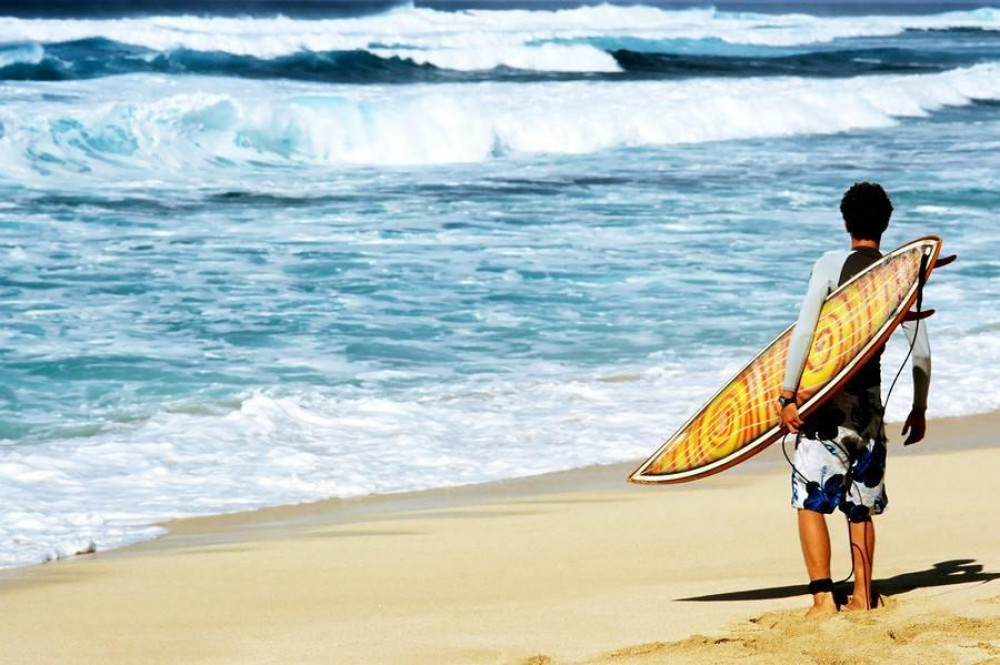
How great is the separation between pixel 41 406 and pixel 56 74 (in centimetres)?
2481

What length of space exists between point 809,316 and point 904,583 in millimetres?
1060

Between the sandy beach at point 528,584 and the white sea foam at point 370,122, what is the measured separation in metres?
15.1

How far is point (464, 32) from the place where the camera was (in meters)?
56.2

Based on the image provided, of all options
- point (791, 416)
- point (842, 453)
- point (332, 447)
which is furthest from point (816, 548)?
point (332, 447)

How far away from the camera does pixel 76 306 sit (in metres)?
10.9

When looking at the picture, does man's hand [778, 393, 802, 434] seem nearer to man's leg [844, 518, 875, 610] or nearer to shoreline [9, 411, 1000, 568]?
man's leg [844, 518, 875, 610]

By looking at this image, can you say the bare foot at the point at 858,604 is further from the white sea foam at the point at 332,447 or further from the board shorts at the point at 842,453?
the white sea foam at the point at 332,447

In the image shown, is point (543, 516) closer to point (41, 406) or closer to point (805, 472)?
point (805, 472)

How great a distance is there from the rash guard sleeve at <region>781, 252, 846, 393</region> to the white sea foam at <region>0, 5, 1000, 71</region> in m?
37.6

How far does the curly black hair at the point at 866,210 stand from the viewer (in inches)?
161

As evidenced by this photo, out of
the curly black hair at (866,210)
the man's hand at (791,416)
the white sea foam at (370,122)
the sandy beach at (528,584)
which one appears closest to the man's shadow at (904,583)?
the sandy beach at (528,584)

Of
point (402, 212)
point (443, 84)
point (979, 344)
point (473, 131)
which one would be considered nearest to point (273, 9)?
point (443, 84)

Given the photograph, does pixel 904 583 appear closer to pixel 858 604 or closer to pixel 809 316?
pixel 858 604

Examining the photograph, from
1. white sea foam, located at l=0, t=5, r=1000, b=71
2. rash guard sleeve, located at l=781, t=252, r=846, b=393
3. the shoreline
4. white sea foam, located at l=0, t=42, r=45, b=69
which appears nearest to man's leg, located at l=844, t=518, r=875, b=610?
rash guard sleeve, located at l=781, t=252, r=846, b=393
